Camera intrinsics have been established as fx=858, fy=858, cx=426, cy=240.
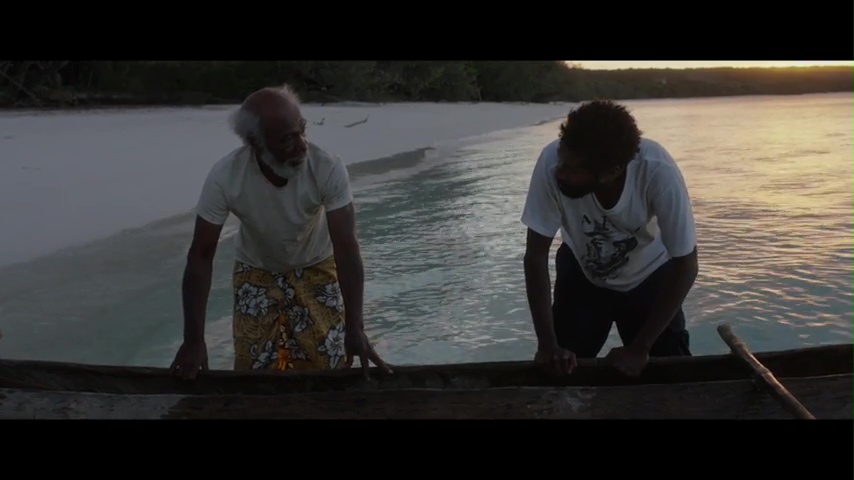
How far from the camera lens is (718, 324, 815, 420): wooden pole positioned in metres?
2.42

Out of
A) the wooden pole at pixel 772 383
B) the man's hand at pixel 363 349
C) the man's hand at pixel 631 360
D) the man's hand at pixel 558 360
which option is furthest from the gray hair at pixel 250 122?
the wooden pole at pixel 772 383

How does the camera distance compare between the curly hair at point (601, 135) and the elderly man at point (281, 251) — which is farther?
the elderly man at point (281, 251)

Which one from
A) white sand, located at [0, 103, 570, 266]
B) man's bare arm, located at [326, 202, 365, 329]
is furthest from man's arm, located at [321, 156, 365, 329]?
white sand, located at [0, 103, 570, 266]

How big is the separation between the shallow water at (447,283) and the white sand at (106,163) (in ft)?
1.50

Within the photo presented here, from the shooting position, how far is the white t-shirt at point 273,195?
2.96 m

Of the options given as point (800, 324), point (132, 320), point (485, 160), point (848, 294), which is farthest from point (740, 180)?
point (132, 320)

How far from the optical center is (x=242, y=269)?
129 inches

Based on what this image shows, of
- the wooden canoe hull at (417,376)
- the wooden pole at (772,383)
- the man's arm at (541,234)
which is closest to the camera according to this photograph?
the wooden pole at (772,383)

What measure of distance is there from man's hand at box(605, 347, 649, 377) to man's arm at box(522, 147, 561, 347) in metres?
0.24

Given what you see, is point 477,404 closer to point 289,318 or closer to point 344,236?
point 344,236

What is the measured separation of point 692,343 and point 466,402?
308cm

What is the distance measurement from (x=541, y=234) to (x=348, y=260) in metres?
0.68

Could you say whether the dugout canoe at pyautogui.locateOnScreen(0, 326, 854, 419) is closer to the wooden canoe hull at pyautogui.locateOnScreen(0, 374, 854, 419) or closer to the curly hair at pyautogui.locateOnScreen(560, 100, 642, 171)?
the wooden canoe hull at pyautogui.locateOnScreen(0, 374, 854, 419)

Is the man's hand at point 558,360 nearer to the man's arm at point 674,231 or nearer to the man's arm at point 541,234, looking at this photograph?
the man's arm at point 541,234
